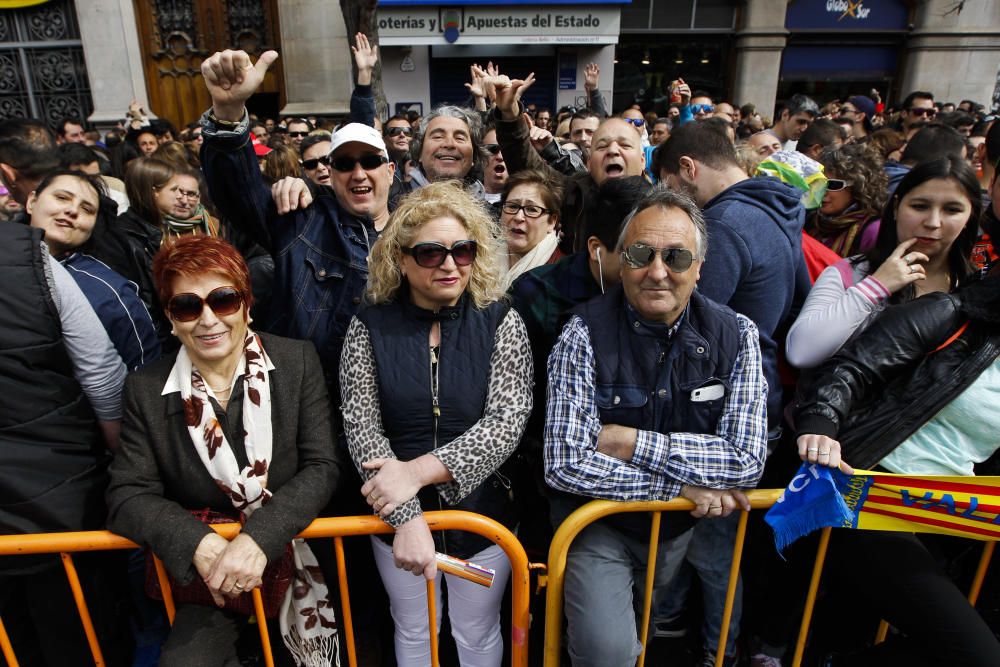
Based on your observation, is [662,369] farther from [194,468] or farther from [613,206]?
[194,468]

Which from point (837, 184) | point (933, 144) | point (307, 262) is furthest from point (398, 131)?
point (933, 144)

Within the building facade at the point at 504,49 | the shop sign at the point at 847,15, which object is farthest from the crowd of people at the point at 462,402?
the shop sign at the point at 847,15

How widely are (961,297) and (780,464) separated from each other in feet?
3.23

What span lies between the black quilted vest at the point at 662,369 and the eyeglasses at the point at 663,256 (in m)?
0.20

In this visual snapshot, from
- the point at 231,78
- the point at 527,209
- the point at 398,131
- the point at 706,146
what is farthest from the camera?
the point at 398,131

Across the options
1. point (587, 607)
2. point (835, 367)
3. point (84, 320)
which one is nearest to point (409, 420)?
point (587, 607)

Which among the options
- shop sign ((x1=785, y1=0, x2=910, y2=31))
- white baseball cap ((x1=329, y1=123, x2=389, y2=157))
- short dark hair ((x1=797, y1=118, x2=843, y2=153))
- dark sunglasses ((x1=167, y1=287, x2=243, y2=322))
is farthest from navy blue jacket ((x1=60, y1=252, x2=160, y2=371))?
shop sign ((x1=785, y1=0, x2=910, y2=31))

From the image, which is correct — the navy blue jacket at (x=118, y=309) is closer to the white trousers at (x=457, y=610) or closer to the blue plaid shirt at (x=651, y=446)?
the white trousers at (x=457, y=610)

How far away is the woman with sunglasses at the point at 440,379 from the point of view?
216 cm

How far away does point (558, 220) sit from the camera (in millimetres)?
3383

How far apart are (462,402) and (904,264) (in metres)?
1.81

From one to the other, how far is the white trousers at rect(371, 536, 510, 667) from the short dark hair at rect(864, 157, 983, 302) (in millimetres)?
1988

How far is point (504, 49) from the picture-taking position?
14.9 m

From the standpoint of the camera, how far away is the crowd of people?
2.03m
